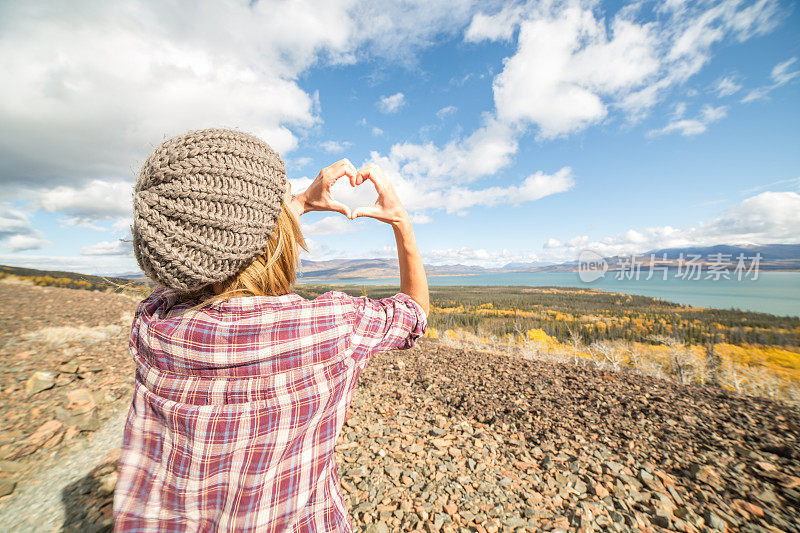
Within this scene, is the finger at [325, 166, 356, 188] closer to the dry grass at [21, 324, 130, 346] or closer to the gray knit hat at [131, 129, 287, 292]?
the gray knit hat at [131, 129, 287, 292]

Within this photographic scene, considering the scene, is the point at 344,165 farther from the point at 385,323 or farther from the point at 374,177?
the point at 385,323

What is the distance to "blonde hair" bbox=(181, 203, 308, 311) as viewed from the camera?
91 cm

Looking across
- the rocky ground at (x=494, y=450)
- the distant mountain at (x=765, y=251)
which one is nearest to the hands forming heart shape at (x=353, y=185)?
the rocky ground at (x=494, y=450)

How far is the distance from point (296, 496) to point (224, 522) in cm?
20

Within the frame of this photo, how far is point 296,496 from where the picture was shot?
908 mm

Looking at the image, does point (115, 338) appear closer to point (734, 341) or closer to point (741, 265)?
point (734, 341)

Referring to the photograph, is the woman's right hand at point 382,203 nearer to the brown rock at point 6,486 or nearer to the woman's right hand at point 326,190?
the woman's right hand at point 326,190

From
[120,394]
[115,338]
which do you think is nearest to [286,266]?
[120,394]

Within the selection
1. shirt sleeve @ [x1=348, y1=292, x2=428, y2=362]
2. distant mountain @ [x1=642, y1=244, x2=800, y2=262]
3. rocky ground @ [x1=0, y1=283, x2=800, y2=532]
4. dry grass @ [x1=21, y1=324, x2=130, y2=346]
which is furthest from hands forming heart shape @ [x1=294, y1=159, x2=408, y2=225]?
distant mountain @ [x1=642, y1=244, x2=800, y2=262]

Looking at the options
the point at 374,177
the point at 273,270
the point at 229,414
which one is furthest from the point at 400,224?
the point at 229,414

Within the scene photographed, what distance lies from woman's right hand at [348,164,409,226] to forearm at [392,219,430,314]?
0.11 feet

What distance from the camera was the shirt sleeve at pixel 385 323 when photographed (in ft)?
3.31

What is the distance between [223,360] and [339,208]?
2.18 feet

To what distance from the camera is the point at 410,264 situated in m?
1.25
